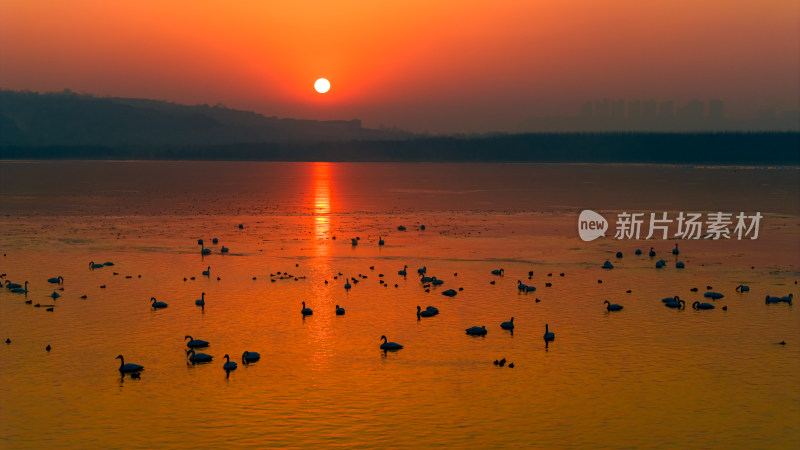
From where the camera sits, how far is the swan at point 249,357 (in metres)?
31.8

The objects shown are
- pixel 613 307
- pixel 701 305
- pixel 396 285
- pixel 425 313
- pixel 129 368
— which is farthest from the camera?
pixel 396 285

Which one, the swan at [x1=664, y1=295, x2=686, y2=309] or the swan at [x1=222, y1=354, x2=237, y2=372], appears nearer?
the swan at [x1=222, y1=354, x2=237, y2=372]

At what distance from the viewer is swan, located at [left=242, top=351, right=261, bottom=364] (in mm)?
31781

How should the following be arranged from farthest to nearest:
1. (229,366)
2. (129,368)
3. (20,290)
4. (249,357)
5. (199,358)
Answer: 1. (20,290)
2. (199,358)
3. (249,357)
4. (229,366)
5. (129,368)

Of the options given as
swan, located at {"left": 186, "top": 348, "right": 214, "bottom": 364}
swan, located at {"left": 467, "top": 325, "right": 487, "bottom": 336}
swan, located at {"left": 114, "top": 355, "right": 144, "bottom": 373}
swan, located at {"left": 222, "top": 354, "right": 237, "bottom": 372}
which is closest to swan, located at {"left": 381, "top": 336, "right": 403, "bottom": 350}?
swan, located at {"left": 467, "top": 325, "right": 487, "bottom": 336}

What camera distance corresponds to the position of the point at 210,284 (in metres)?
47.8

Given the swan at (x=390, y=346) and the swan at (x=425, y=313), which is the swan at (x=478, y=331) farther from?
the swan at (x=390, y=346)

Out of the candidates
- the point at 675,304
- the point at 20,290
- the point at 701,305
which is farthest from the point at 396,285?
the point at 20,290

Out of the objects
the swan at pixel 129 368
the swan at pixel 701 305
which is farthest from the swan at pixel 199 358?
the swan at pixel 701 305

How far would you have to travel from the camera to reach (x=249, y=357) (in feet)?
104

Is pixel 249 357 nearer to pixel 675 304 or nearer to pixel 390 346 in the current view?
pixel 390 346

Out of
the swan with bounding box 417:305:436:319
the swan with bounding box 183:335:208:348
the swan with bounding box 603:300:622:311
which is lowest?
the swan with bounding box 183:335:208:348

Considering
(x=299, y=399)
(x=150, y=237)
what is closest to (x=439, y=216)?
(x=150, y=237)

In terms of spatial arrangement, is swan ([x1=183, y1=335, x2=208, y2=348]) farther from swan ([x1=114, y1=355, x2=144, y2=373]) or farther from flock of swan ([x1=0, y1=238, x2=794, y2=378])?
swan ([x1=114, y1=355, x2=144, y2=373])
